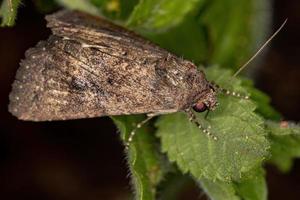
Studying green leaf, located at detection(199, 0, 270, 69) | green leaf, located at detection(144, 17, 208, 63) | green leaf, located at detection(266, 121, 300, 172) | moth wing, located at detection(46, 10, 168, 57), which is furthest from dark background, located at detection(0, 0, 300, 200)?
moth wing, located at detection(46, 10, 168, 57)

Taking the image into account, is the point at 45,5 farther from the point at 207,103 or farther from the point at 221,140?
the point at 221,140

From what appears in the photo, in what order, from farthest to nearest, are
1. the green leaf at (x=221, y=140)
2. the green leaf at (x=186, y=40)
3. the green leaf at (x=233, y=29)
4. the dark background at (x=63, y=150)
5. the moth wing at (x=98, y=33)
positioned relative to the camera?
the dark background at (x=63, y=150) < the green leaf at (x=233, y=29) < the green leaf at (x=186, y=40) < the moth wing at (x=98, y=33) < the green leaf at (x=221, y=140)

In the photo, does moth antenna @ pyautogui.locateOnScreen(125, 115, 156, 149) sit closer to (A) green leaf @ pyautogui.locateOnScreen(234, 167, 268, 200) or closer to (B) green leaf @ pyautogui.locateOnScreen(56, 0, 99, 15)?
(A) green leaf @ pyautogui.locateOnScreen(234, 167, 268, 200)

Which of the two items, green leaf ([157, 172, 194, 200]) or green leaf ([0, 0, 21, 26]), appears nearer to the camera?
green leaf ([0, 0, 21, 26])

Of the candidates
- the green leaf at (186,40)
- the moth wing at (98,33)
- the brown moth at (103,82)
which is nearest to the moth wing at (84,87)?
the brown moth at (103,82)

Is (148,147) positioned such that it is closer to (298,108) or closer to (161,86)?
(161,86)

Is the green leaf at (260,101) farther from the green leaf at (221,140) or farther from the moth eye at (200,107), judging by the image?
the moth eye at (200,107)

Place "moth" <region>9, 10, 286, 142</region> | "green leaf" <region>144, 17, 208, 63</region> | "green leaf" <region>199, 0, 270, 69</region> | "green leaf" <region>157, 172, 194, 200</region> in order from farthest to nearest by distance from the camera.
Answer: "green leaf" <region>199, 0, 270, 69</region>, "green leaf" <region>144, 17, 208, 63</region>, "green leaf" <region>157, 172, 194, 200</region>, "moth" <region>9, 10, 286, 142</region>
